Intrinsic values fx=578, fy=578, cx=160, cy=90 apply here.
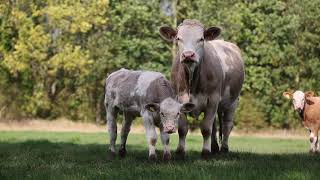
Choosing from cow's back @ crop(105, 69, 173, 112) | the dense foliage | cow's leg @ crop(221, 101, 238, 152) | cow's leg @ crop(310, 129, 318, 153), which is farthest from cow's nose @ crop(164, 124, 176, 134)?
the dense foliage

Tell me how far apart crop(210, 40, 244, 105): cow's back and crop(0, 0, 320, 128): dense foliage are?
22774 millimetres

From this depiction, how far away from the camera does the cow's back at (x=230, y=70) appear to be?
41.2ft

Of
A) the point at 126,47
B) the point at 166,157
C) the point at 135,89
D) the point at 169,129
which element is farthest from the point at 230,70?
the point at 126,47

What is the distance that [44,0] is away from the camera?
38812mm

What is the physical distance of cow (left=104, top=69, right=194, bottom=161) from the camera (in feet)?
33.9

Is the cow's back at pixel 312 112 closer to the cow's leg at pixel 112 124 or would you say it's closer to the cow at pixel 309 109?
the cow at pixel 309 109

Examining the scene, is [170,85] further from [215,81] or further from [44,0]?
[44,0]

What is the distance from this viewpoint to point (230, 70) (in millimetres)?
12789

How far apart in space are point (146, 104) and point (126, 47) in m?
30.3

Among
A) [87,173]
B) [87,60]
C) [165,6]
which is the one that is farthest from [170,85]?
[165,6]

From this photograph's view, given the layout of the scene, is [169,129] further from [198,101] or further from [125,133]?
[125,133]

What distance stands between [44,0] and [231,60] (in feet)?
91.4

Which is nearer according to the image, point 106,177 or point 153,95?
point 106,177

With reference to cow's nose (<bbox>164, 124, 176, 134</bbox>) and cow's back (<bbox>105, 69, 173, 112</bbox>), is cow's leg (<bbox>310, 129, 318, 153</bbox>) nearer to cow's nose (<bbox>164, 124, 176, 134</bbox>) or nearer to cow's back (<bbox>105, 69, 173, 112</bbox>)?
cow's back (<bbox>105, 69, 173, 112</bbox>)
